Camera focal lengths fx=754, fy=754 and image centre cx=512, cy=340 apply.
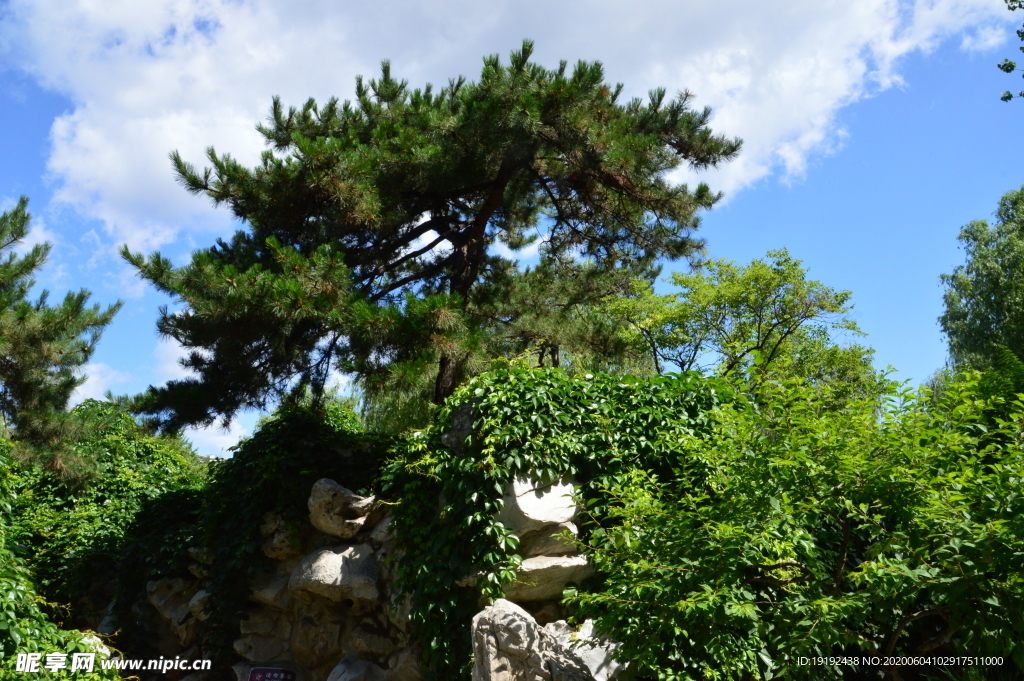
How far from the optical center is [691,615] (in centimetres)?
416

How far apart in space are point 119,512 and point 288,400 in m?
3.24

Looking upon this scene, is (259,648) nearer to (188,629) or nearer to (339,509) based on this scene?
(188,629)

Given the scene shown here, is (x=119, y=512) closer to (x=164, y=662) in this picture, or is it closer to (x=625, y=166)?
(x=164, y=662)

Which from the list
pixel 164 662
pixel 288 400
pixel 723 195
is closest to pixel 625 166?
pixel 723 195

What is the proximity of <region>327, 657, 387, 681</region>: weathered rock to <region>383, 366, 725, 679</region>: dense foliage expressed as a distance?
942mm

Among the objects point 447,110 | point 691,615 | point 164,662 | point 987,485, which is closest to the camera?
point 987,485

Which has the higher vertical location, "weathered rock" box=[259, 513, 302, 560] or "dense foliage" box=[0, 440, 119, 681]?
"weathered rock" box=[259, 513, 302, 560]

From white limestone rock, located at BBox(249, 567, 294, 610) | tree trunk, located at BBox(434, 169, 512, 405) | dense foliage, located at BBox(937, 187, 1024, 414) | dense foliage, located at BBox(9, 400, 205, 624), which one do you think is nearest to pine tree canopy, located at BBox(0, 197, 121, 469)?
dense foliage, located at BBox(9, 400, 205, 624)

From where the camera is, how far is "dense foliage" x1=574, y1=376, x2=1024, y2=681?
350 cm

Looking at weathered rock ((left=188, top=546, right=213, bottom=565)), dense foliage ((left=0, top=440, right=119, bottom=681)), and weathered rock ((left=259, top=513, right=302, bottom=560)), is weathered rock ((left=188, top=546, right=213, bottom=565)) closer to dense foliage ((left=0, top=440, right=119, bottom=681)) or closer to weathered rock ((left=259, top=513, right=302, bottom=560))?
weathered rock ((left=259, top=513, right=302, bottom=560))

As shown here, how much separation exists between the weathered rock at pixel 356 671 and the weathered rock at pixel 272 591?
109 cm

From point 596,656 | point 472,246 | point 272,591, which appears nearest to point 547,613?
point 596,656

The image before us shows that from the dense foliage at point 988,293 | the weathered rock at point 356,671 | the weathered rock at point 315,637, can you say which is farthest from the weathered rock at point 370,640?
the dense foliage at point 988,293

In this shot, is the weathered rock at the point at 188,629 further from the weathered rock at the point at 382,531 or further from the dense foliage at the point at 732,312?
the dense foliage at the point at 732,312
